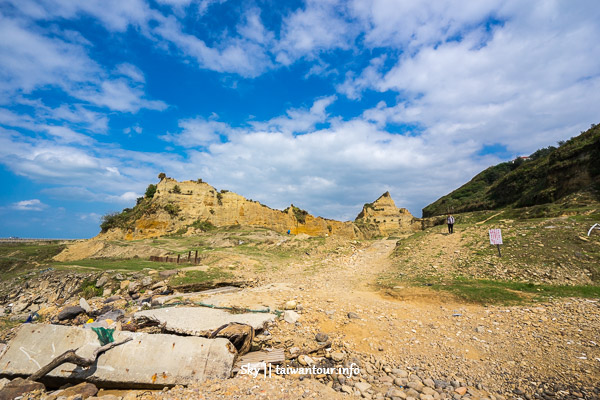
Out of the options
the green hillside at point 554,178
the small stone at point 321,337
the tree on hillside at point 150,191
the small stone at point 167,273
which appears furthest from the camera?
→ the tree on hillside at point 150,191

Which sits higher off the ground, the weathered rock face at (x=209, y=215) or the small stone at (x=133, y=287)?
the weathered rock face at (x=209, y=215)

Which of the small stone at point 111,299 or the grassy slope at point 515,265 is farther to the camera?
the small stone at point 111,299

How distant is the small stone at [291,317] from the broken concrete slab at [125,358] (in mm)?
2196

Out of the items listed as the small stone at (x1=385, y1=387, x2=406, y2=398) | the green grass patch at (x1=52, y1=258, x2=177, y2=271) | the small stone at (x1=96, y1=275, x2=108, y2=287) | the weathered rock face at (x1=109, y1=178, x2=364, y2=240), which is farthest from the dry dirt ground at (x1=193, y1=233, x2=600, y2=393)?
the weathered rock face at (x1=109, y1=178, x2=364, y2=240)

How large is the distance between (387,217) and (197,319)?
49.0m

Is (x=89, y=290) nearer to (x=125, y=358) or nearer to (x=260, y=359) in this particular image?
(x=125, y=358)

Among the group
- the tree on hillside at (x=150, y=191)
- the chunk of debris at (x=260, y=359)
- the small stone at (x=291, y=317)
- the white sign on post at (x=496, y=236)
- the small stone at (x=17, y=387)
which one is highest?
the tree on hillside at (x=150, y=191)

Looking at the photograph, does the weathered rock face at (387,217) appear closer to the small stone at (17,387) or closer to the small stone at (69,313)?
the small stone at (69,313)

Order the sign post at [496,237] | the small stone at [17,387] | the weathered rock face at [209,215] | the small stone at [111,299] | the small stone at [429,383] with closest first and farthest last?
the small stone at [17,387] < the small stone at [429,383] < the small stone at [111,299] < the sign post at [496,237] < the weathered rock face at [209,215]

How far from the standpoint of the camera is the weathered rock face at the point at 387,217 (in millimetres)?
48281

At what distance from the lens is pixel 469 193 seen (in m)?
60.6

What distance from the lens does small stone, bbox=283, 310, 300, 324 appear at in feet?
22.2

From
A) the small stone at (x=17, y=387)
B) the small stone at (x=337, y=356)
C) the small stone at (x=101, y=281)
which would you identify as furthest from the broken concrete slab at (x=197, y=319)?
the small stone at (x=101, y=281)

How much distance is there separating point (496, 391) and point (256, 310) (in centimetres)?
557
